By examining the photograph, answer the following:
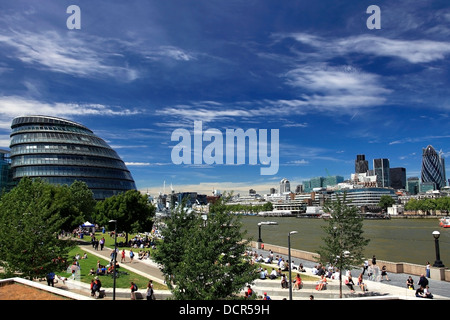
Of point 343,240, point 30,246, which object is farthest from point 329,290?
point 30,246

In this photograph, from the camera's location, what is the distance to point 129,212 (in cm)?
4500

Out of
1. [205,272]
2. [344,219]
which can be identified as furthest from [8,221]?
[344,219]

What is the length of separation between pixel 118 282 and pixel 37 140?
80.3 meters

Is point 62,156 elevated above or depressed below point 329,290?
above

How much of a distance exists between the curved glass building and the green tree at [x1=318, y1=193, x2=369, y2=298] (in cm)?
7924

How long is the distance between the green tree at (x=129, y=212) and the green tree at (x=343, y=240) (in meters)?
26.5

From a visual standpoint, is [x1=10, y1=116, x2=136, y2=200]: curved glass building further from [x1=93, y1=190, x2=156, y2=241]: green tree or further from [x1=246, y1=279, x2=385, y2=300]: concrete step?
[x1=246, y1=279, x2=385, y2=300]: concrete step

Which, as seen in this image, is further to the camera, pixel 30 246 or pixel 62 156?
A: pixel 62 156

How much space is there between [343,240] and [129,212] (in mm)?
29794

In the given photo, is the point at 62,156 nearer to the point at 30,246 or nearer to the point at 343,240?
the point at 30,246

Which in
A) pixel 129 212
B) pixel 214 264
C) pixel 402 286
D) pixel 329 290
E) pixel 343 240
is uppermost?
pixel 129 212

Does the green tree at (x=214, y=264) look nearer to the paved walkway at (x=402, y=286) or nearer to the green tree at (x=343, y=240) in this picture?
the green tree at (x=343, y=240)

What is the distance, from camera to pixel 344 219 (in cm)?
2352
